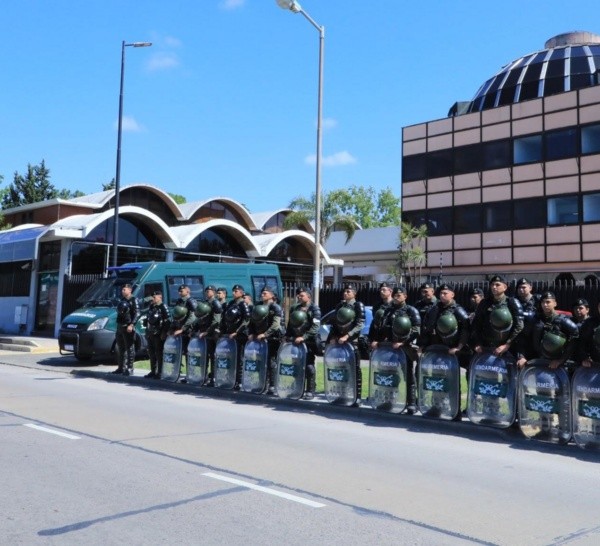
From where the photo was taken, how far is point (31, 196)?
2692 inches

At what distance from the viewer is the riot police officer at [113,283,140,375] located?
1468cm

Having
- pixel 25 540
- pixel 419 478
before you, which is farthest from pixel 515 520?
pixel 25 540

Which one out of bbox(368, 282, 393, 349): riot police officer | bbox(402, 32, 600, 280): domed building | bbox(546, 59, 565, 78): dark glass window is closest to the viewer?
bbox(368, 282, 393, 349): riot police officer

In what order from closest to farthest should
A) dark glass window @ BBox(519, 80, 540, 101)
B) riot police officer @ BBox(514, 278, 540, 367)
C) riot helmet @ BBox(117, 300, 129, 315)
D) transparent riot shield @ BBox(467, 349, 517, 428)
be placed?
transparent riot shield @ BBox(467, 349, 517, 428)
riot police officer @ BBox(514, 278, 540, 367)
riot helmet @ BBox(117, 300, 129, 315)
dark glass window @ BBox(519, 80, 540, 101)

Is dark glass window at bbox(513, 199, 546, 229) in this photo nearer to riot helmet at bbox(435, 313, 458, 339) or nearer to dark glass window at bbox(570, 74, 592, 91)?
dark glass window at bbox(570, 74, 592, 91)

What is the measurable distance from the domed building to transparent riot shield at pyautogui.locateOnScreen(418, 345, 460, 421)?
21.9 m

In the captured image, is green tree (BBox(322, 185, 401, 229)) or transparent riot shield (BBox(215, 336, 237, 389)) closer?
transparent riot shield (BBox(215, 336, 237, 389))

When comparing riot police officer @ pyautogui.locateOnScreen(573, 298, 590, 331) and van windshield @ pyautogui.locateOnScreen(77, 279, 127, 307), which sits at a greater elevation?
van windshield @ pyautogui.locateOnScreen(77, 279, 127, 307)

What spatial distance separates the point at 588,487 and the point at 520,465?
0.96m

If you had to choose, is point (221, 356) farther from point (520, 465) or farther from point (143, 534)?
point (143, 534)

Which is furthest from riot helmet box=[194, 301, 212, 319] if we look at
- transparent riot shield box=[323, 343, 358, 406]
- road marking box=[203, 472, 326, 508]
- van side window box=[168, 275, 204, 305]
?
road marking box=[203, 472, 326, 508]

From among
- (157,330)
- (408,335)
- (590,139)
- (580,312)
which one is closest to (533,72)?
(590,139)

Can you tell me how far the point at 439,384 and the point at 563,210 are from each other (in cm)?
2511

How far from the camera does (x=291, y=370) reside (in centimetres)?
1133
